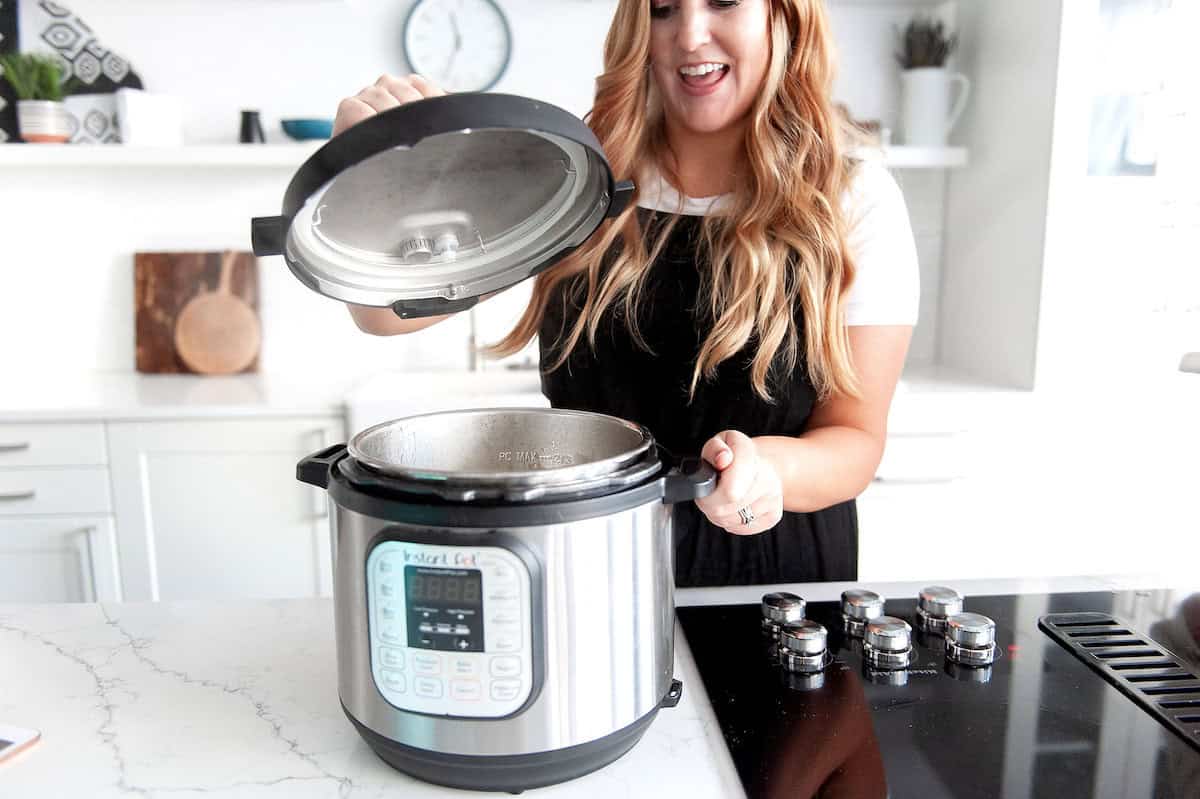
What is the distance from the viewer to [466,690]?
1.94ft

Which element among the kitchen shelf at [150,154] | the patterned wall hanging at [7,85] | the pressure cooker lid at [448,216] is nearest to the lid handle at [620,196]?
the pressure cooker lid at [448,216]

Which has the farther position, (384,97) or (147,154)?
(147,154)

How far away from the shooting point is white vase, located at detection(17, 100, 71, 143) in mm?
2318

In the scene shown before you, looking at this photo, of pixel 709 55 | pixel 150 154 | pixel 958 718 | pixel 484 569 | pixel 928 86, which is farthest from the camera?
pixel 928 86

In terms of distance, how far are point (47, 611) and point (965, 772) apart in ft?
2.74

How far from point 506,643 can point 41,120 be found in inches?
91.8

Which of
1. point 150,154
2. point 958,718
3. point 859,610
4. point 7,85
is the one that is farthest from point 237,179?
point 958,718

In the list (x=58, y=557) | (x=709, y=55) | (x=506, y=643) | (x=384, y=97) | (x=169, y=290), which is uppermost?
(x=709, y=55)

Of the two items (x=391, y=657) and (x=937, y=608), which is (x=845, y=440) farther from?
(x=391, y=657)

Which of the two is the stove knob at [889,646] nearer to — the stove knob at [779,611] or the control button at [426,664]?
the stove knob at [779,611]

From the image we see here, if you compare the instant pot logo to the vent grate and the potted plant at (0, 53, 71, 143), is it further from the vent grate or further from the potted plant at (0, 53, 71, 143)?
the potted plant at (0, 53, 71, 143)

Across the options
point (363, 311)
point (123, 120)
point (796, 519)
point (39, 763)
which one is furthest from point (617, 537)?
point (123, 120)

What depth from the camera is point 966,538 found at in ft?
7.22

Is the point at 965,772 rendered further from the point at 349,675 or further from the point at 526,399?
the point at 526,399
